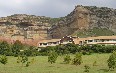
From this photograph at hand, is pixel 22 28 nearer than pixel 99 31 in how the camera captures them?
No

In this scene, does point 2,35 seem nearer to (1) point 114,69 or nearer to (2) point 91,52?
(2) point 91,52

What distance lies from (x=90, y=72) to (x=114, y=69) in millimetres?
7589

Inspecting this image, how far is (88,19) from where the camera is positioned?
169 metres

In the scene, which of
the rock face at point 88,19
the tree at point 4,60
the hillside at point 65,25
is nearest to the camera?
the tree at point 4,60

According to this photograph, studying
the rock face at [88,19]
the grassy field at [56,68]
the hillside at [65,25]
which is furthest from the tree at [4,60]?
the rock face at [88,19]

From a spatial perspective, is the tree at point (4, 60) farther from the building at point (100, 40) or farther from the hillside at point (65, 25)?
the hillside at point (65, 25)

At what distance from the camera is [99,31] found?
154 meters

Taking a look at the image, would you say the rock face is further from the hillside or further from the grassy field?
the grassy field

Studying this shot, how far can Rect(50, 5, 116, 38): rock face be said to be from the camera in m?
163

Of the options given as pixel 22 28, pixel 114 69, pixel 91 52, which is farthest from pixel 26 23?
pixel 114 69

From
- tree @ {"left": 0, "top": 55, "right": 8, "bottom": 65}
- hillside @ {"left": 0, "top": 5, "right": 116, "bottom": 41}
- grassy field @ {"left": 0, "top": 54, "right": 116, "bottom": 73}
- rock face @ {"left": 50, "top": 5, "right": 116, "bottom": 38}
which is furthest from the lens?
rock face @ {"left": 50, "top": 5, "right": 116, "bottom": 38}

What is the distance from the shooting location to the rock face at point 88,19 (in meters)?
163

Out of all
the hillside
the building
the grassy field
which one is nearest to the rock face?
the hillside

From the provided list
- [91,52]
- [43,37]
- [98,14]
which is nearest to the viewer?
[91,52]
